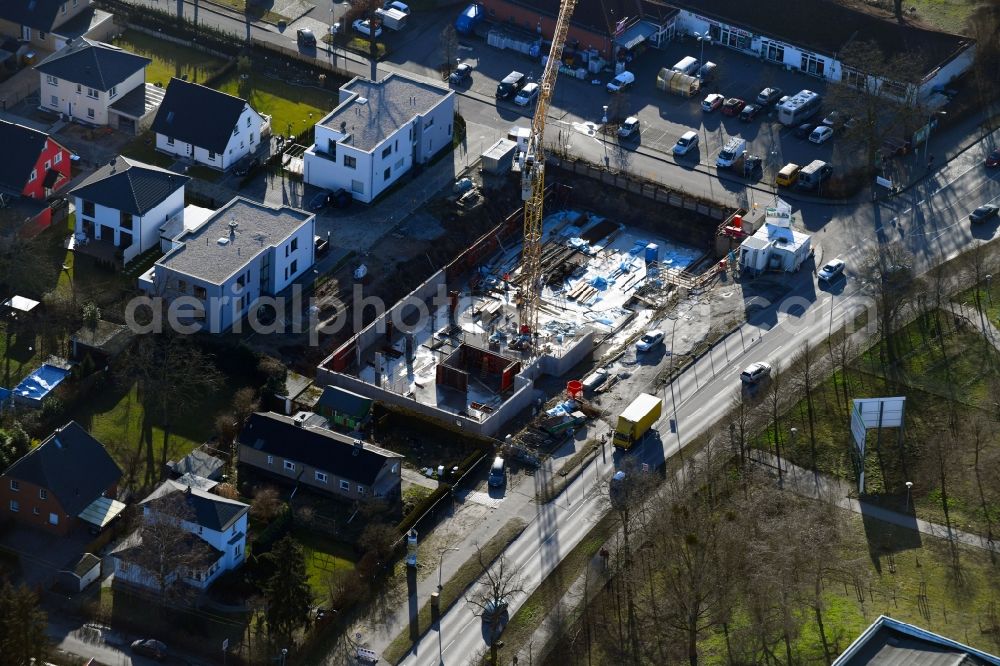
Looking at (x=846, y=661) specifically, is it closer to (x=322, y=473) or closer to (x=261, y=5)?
(x=322, y=473)

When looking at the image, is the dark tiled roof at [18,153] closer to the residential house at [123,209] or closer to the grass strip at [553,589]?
the residential house at [123,209]

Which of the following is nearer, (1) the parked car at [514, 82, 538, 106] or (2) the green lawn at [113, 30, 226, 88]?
(1) the parked car at [514, 82, 538, 106]

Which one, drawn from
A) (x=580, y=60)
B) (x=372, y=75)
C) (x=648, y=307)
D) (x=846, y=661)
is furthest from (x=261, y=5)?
(x=846, y=661)

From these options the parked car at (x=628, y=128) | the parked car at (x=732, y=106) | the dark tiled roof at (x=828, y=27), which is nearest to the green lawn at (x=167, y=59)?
the parked car at (x=628, y=128)

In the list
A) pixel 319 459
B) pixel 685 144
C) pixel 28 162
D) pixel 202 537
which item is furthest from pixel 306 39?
pixel 202 537

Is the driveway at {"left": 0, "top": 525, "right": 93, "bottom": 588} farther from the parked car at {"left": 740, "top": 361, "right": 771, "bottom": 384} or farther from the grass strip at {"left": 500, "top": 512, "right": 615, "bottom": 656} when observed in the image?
the parked car at {"left": 740, "top": 361, "right": 771, "bottom": 384}

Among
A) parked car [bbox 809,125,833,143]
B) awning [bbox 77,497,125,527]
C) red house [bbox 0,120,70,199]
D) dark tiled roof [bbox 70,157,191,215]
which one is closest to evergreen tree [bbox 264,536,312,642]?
awning [bbox 77,497,125,527]
